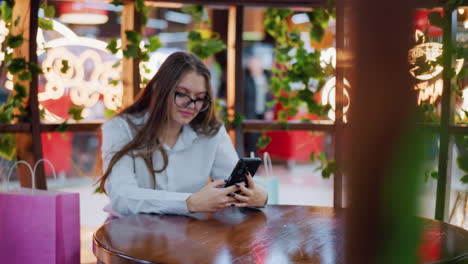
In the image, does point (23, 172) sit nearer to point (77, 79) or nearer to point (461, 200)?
point (77, 79)

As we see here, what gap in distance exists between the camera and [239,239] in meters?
1.39

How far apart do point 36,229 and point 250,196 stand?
71cm

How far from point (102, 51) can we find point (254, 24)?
896 mm

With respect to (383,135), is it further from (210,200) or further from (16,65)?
(16,65)

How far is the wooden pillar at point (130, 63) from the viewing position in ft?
8.71

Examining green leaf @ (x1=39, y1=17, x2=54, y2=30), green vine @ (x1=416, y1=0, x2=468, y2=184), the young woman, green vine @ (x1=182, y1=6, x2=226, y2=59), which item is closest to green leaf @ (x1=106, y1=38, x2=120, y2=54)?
green leaf @ (x1=39, y1=17, x2=54, y2=30)

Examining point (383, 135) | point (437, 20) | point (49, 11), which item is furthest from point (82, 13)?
point (383, 135)

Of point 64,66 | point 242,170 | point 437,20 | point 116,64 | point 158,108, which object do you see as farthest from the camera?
point 116,64

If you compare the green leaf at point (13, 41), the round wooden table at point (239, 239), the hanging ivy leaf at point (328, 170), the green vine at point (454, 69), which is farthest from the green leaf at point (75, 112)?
the green vine at point (454, 69)

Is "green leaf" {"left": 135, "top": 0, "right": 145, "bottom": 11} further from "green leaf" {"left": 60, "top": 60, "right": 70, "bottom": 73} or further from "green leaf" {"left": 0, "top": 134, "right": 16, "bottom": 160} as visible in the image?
"green leaf" {"left": 0, "top": 134, "right": 16, "bottom": 160}

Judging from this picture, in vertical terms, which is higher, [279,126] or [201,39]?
[201,39]

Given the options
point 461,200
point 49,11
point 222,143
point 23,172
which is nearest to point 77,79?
point 49,11

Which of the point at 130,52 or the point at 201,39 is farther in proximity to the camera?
the point at 201,39

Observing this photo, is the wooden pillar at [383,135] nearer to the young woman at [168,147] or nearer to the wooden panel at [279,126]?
the young woman at [168,147]
